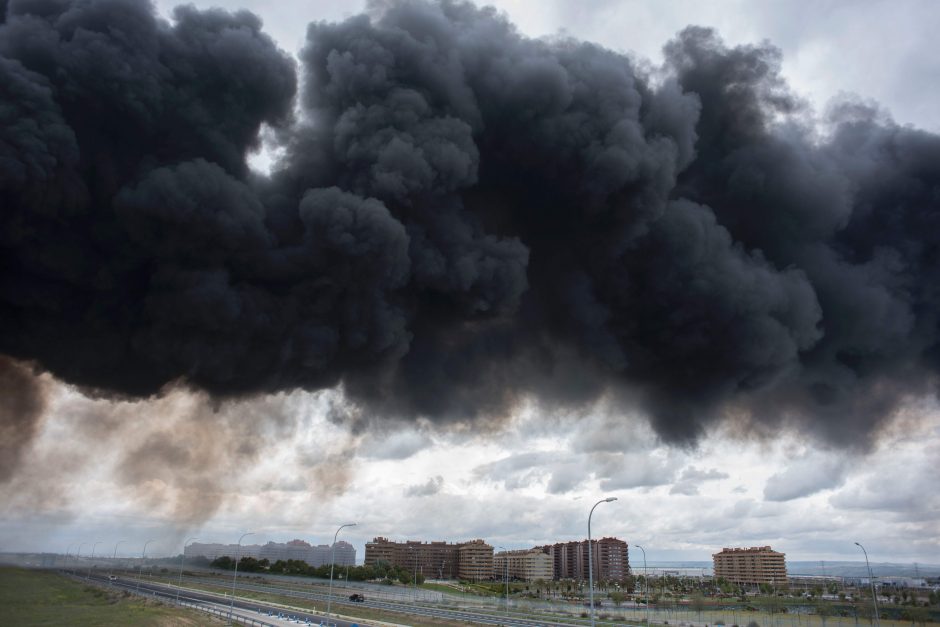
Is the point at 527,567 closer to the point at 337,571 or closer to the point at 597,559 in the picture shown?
the point at 597,559

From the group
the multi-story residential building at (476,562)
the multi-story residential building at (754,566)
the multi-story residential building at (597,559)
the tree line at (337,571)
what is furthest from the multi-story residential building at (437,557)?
the multi-story residential building at (754,566)

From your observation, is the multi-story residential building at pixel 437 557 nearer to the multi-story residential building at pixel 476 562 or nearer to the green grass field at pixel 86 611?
the multi-story residential building at pixel 476 562

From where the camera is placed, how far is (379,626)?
41.2 metres

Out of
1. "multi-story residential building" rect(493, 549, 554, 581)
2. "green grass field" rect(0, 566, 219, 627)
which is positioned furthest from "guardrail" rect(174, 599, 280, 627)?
"multi-story residential building" rect(493, 549, 554, 581)

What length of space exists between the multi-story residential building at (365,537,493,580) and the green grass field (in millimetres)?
122953

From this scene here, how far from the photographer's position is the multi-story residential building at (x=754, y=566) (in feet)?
543

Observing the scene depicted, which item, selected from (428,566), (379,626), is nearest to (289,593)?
(379,626)

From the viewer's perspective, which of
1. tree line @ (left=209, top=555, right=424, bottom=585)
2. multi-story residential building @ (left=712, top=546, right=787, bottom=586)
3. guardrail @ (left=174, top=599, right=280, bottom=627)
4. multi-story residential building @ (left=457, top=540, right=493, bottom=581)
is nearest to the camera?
guardrail @ (left=174, top=599, right=280, bottom=627)

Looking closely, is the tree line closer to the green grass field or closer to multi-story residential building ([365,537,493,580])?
multi-story residential building ([365,537,493,580])

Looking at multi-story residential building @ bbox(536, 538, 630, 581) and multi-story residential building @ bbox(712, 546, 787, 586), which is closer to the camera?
multi-story residential building @ bbox(712, 546, 787, 586)

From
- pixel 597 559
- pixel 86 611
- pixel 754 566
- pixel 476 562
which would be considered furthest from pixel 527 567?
pixel 86 611

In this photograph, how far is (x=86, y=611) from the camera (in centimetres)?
4934

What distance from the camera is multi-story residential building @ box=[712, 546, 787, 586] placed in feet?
543

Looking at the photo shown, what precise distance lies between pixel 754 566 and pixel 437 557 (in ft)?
287
